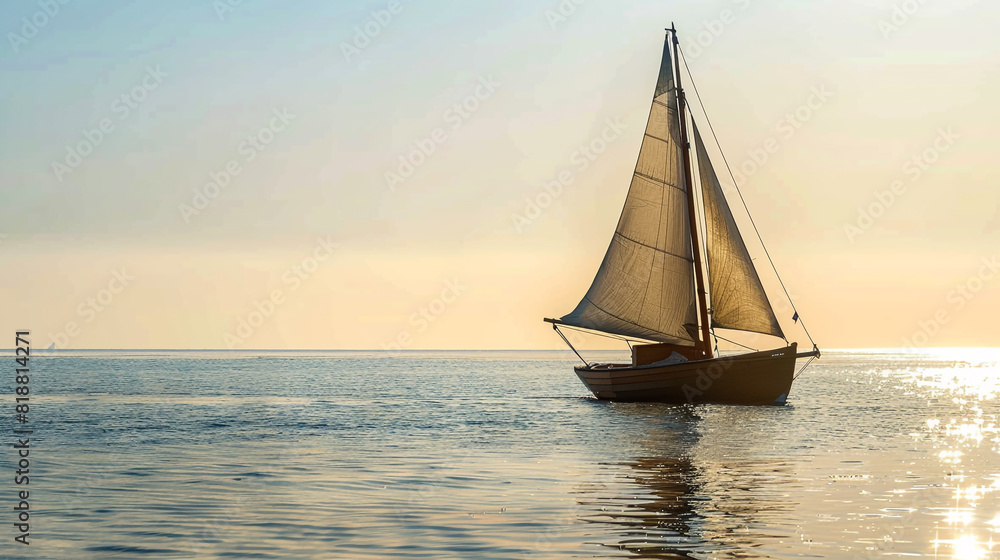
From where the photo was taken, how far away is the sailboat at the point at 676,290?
2138 inches

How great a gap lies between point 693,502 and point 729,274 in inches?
1356

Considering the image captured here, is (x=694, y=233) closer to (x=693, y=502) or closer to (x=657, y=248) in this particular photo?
Result: (x=657, y=248)

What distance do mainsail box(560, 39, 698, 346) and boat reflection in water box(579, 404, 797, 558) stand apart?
2038 cm

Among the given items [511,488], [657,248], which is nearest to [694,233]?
[657,248]

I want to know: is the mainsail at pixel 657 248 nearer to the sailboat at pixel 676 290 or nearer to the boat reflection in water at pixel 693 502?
the sailboat at pixel 676 290

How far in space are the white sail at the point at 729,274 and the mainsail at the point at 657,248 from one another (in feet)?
5.55

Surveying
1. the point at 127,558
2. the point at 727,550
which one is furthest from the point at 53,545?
the point at 727,550

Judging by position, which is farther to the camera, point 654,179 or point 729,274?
point 654,179

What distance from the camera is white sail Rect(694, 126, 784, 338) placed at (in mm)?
53938

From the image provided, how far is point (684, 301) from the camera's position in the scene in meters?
56.4

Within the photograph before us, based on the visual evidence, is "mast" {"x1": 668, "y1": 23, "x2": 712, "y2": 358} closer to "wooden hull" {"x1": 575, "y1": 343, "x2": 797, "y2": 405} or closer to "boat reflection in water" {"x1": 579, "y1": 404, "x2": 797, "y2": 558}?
"wooden hull" {"x1": 575, "y1": 343, "x2": 797, "y2": 405}

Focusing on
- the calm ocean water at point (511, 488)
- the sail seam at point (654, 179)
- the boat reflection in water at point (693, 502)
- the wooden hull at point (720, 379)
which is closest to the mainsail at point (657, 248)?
the sail seam at point (654, 179)

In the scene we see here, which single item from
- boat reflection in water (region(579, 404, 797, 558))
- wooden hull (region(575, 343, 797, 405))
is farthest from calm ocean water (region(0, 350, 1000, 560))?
wooden hull (region(575, 343, 797, 405))

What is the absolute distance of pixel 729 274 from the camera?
5459cm
